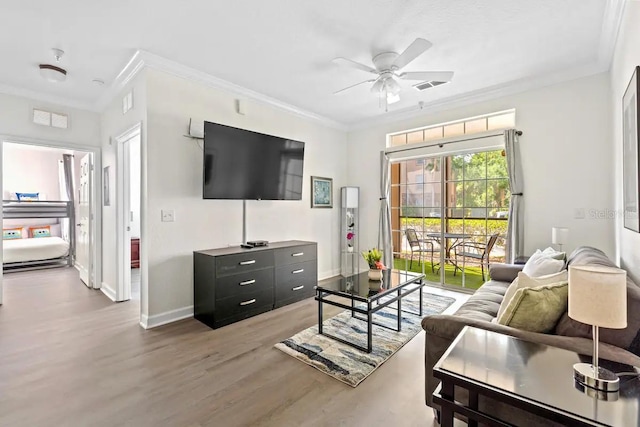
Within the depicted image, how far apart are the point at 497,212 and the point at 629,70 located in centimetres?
229

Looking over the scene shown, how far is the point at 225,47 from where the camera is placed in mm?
2904

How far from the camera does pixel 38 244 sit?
6000 millimetres

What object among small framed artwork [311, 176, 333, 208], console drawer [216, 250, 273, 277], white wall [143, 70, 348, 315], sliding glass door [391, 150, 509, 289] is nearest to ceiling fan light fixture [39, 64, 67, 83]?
white wall [143, 70, 348, 315]

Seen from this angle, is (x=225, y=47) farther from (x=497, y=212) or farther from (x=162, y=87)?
(x=497, y=212)

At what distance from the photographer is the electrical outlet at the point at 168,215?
324 cm

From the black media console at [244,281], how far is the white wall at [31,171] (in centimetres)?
657

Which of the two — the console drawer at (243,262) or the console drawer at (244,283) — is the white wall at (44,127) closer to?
the console drawer at (243,262)

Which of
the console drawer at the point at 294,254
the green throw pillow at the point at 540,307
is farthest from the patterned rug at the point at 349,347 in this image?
the green throw pillow at the point at 540,307

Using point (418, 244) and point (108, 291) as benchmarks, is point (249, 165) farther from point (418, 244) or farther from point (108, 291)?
point (418, 244)

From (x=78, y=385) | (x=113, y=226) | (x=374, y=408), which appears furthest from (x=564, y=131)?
(x=113, y=226)

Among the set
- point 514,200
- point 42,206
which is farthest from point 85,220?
point 514,200

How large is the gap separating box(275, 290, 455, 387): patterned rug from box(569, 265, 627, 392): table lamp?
4.70 feet

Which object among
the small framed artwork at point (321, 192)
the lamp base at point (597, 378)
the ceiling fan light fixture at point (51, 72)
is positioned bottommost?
the lamp base at point (597, 378)

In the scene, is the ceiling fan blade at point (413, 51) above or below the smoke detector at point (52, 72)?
below
